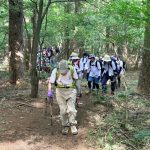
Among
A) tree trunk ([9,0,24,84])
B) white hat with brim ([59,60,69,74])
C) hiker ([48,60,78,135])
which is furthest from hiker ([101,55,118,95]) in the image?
white hat with brim ([59,60,69,74])

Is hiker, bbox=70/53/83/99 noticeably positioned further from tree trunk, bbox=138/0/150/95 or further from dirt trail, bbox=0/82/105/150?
tree trunk, bbox=138/0/150/95

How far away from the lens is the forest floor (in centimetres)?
848

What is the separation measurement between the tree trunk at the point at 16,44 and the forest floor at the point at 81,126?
3.77 m

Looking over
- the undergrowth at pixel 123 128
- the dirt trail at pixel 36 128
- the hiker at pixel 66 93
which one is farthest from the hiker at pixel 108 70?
the hiker at pixel 66 93

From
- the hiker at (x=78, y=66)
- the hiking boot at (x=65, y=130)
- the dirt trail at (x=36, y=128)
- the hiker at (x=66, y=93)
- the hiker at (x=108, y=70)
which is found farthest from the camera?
the hiker at (x=108, y=70)

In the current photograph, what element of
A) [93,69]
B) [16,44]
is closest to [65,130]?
[93,69]

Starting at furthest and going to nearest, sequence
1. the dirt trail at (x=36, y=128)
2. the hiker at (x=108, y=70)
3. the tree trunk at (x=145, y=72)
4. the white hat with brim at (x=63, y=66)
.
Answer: the hiker at (x=108, y=70), the tree trunk at (x=145, y=72), the white hat with brim at (x=63, y=66), the dirt trail at (x=36, y=128)

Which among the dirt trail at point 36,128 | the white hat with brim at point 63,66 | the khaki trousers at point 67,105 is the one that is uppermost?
the white hat with brim at point 63,66

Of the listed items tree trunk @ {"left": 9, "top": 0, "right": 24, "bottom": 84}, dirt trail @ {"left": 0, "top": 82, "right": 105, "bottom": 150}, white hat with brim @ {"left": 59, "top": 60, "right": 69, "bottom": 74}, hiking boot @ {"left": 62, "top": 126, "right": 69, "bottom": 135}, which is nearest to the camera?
dirt trail @ {"left": 0, "top": 82, "right": 105, "bottom": 150}

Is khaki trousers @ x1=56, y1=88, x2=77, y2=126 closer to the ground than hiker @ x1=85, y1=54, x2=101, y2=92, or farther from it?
closer to the ground

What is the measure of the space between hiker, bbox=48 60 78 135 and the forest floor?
32 cm

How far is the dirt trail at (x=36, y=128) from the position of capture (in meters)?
8.41

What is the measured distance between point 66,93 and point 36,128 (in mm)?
1204

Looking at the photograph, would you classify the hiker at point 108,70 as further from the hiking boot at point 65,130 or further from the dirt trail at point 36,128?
the hiking boot at point 65,130
